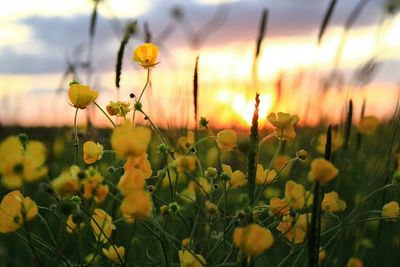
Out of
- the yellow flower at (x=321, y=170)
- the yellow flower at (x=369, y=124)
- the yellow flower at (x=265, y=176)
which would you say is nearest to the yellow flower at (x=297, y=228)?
the yellow flower at (x=265, y=176)

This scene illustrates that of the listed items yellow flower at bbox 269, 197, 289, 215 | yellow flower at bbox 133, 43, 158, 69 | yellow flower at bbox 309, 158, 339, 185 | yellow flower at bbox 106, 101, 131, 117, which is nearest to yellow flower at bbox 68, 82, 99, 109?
yellow flower at bbox 106, 101, 131, 117

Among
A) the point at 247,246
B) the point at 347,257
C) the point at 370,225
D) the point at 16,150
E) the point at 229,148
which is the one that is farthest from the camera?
the point at 370,225

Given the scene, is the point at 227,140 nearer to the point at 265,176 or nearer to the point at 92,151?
the point at 265,176

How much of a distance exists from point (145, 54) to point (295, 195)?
538 millimetres

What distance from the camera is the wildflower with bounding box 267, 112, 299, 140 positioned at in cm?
121

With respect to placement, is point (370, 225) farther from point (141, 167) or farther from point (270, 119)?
point (141, 167)

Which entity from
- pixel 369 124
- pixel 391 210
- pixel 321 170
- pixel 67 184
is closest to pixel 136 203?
pixel 67 184

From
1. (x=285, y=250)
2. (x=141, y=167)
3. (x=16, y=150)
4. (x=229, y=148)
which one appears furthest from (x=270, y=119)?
(x=285, y=250)

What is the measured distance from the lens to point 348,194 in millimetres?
2367

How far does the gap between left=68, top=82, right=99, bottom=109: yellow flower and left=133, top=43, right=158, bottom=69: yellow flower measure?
0.18 metres

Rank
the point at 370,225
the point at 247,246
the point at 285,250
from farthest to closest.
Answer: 1. the point at 370,225
2. the point at 285,250
3. the point at 247,246

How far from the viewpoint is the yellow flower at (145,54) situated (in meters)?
1.39

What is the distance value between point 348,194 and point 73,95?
1.44m

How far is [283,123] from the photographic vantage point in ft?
4.00
